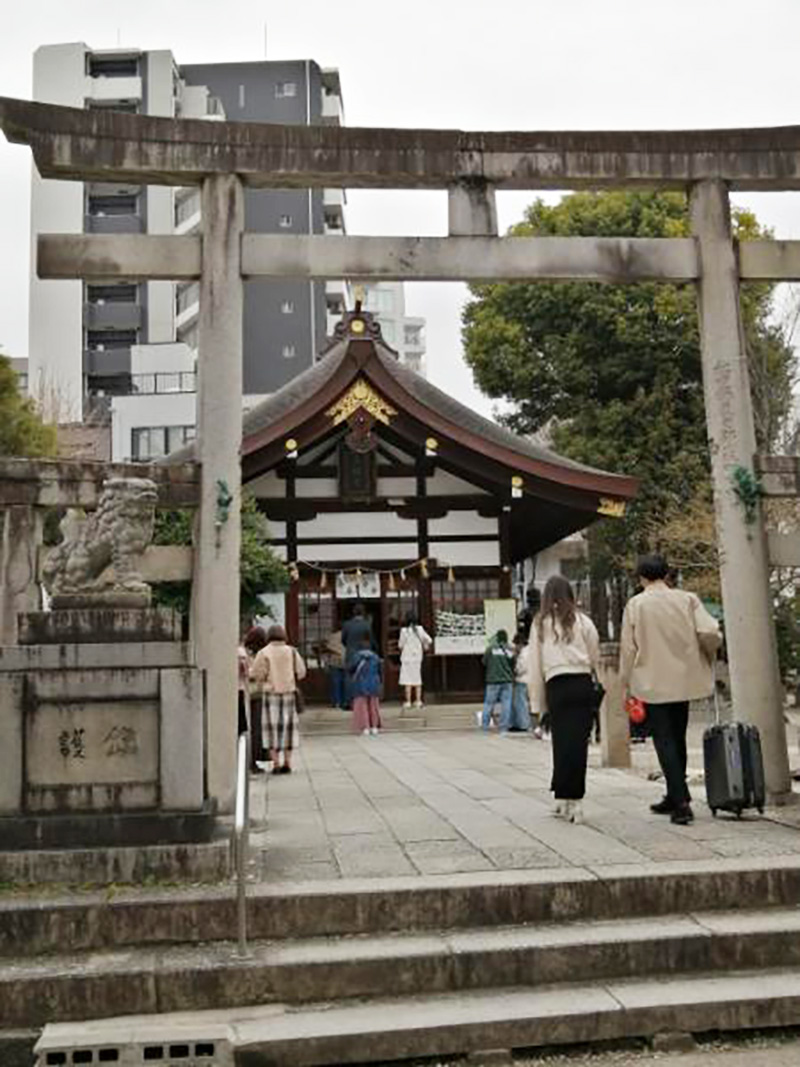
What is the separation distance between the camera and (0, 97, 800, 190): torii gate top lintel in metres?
7.06

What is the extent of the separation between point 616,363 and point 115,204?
2535 cm

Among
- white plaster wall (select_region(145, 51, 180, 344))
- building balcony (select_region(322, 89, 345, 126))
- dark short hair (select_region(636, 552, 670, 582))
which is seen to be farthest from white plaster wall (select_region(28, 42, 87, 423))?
dark short hair (select_region(636, 552, 670, 582))

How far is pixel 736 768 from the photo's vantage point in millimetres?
6414

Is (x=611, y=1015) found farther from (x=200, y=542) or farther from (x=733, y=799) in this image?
(x=200, y=542)

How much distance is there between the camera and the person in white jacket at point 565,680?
6.34m

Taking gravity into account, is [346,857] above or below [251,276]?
below

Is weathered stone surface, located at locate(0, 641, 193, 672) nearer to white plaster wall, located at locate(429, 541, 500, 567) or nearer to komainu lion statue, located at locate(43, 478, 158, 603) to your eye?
komainu lion statue, located at locate(43, 478, 158, 603)

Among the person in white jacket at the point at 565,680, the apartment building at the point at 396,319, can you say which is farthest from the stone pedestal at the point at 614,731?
the apartment building at the point at 396,319


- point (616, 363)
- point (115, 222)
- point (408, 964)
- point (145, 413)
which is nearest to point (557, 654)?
point (408, 964)

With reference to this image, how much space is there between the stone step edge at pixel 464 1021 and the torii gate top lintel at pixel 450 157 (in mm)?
5273

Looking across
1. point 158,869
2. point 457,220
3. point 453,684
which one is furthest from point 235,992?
point 453,684

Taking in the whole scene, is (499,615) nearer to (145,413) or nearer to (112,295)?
(145,413)

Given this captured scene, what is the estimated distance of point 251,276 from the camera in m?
7.19

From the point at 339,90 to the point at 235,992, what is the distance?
159ft
